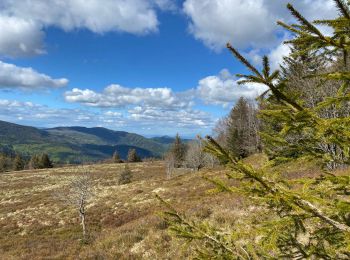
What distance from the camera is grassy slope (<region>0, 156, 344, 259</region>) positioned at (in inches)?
568

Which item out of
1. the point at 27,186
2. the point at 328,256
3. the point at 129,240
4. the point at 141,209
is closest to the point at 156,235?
the point at 129,240

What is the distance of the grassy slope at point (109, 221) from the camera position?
1444 cm

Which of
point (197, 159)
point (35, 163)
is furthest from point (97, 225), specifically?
point (35, 163)

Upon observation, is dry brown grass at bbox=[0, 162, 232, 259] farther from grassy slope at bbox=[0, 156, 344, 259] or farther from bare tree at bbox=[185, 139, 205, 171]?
bare tree at bbox=[185, 139, 205, 171]

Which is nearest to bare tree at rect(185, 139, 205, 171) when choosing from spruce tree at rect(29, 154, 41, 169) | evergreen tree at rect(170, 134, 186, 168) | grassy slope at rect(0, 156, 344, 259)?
evergreen tree at rect(170, 134, 186, 168)

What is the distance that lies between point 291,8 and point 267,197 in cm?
165

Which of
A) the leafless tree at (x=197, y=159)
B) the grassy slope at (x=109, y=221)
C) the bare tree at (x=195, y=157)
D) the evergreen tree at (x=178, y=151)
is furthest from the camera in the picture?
the evergreen tree at (x=178, y=151)

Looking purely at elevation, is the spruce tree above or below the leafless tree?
below

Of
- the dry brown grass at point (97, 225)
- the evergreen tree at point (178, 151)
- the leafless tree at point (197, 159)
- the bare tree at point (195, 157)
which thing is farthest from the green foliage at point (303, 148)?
the evergreen tree at point (178, 151)

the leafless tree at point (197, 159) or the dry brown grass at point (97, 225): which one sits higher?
the leafless tree at point (197, 159)

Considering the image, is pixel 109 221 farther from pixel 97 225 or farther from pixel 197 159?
pixel 197 159

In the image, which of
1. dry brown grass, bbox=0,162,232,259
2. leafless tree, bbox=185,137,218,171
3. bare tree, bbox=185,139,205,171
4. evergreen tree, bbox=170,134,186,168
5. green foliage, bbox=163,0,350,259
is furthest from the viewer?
evergreen tree, bbox=170,134,186,168

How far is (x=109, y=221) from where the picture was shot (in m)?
30.6

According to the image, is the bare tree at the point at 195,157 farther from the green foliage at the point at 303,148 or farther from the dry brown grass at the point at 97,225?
the green foliage at the point at 303,148
